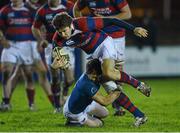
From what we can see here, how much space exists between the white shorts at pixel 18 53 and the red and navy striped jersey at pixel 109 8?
2243mm

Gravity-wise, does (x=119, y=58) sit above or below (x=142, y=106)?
above

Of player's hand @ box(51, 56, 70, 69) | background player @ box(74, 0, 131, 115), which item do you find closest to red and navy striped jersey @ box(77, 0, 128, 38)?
background player @ box(74, 0, 131, 115)

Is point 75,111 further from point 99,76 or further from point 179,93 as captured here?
point 179,93

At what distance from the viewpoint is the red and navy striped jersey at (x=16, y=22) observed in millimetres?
14719

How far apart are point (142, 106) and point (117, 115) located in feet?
6.45

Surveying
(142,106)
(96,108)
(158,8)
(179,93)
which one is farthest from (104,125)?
(158,8)

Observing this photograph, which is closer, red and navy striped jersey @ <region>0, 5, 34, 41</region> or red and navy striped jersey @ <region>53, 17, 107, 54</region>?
red and navy striped jersey @ <region>53, 17, 107, 54</region>

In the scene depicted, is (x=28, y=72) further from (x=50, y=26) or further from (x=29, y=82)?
(x=50, y=26)

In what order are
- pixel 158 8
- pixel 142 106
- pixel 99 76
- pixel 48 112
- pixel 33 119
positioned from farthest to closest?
1. pixel 158 8
2. pixel 142 106
3. pixel 48 112
4. pixel 33 119
5. pixel 99 76

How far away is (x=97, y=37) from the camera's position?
11258mm

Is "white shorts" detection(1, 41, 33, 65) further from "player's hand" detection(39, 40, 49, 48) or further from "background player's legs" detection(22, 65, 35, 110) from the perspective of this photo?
"player's hand" detection(39, 40, 49, 48)

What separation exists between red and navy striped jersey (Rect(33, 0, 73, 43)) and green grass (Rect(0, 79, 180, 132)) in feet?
5.10

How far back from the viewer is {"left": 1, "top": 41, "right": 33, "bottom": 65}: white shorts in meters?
14.7

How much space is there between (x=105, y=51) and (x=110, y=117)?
74.6 inches
